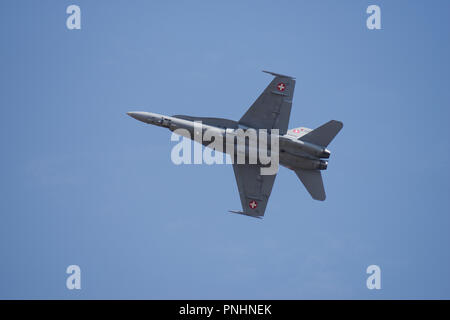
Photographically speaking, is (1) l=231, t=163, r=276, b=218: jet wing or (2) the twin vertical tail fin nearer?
(2) the twin vertical tail fin

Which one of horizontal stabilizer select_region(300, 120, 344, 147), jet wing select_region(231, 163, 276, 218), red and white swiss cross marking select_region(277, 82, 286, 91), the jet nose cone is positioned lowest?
jet wing select_region(231, 163, 276, 218)

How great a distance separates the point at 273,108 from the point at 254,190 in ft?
18.3

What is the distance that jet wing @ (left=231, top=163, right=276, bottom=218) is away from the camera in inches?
2135

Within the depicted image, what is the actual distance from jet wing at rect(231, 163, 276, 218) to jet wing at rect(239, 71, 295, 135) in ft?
9.71

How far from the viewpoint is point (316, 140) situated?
172 feet

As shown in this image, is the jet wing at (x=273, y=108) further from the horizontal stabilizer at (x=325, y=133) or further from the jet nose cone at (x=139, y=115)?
the jet nose cone at (x=139, y=115)

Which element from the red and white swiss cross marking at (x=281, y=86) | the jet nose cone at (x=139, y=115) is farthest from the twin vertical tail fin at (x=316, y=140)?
the jet nose cone at (x=139, y=115)

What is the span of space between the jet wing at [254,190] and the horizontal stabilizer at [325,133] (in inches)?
149

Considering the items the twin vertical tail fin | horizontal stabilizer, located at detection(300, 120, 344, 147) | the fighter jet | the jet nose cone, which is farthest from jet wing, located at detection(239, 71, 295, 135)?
the jet nose cone

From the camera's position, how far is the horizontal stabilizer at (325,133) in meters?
52.4

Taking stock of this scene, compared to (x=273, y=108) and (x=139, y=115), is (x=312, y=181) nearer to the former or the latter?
(x=273, y=108)

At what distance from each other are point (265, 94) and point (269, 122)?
6.34ft

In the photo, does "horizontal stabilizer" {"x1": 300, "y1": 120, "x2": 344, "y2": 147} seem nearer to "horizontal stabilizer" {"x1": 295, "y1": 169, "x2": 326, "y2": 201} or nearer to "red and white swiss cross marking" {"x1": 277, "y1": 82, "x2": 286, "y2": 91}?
"horizontal stabilizer" {"x1": 295, "y1": 169, "x2": 326, "y2": 201}

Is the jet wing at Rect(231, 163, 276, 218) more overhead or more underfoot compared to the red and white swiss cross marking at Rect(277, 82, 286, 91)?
more underfoot
